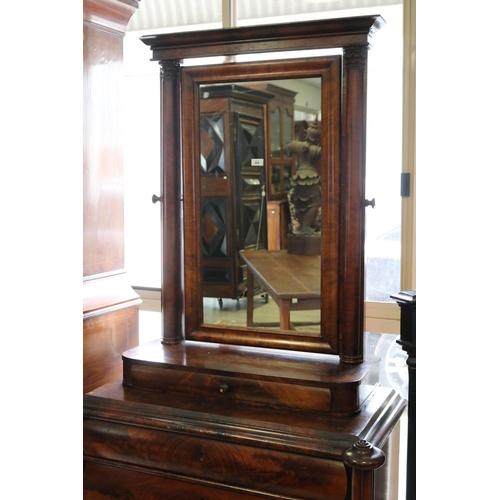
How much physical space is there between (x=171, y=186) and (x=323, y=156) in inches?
17.1

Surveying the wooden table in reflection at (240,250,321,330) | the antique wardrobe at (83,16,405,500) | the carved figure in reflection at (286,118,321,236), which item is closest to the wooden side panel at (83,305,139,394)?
the antique wardrobe at (83,16,405,500)

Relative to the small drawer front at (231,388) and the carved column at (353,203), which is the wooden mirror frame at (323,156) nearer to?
the carved column at (353,203)

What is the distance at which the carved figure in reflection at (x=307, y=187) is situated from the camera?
4.89 ft

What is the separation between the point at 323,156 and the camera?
1.49m

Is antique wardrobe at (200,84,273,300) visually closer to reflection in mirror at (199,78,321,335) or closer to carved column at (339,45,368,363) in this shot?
reflection in mirror at (199,78,321,335)

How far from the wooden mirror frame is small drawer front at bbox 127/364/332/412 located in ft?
0.47

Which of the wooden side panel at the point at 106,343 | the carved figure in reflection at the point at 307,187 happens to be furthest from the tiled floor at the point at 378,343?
the wooden side panel at the point at 106,343

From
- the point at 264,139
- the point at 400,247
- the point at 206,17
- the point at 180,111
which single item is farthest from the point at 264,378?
the point at 206,17

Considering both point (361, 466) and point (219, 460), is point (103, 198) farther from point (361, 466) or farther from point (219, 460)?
point (361, 466)

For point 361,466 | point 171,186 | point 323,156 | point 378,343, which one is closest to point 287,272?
point 323,156

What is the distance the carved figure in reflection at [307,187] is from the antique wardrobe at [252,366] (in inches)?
0.8
